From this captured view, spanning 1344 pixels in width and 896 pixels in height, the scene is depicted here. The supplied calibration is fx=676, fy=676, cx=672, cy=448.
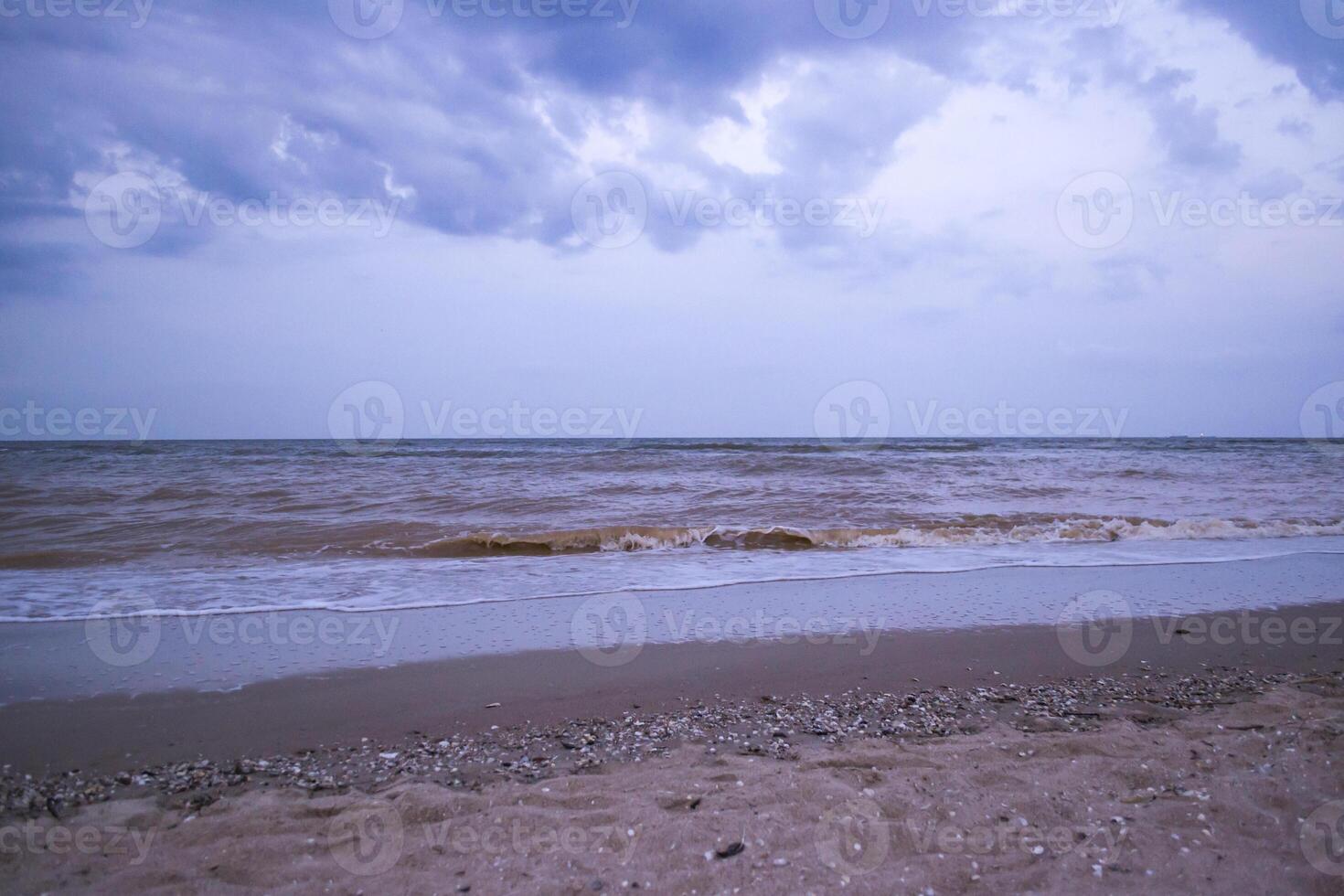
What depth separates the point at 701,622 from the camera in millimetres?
6059

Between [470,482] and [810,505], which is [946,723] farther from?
[470,482]

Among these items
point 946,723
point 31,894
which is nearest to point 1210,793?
point 946,723

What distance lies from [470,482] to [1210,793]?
17.5 m
